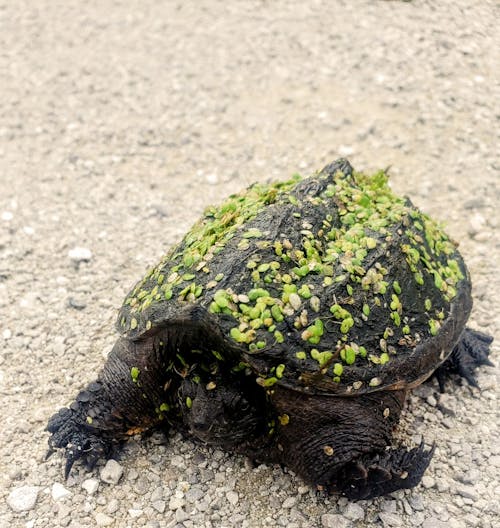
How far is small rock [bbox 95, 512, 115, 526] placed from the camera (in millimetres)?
3225

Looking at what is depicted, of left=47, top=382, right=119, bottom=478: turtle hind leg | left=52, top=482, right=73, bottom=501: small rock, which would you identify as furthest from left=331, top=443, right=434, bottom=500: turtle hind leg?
left=52, top=482, right=73, bottom=501: small rock

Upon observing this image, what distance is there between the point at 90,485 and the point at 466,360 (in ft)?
7.35

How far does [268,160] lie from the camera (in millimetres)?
5984

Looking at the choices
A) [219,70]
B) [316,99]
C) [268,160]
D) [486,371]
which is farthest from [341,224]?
[219,70]

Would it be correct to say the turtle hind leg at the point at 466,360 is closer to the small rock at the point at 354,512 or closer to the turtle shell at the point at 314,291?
the turtle shell at the point at 314,291

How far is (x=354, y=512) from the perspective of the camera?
3.22 m

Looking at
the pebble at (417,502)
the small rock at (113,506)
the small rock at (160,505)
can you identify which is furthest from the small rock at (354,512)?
the small rock at (113,506)

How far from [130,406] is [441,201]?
322 centimetres

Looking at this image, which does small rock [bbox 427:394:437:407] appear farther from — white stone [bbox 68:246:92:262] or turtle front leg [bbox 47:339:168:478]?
white stone [bbox 68:246:92:262]

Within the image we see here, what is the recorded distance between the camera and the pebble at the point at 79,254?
4.91 metres

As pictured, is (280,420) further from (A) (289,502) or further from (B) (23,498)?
(B) (23,498)

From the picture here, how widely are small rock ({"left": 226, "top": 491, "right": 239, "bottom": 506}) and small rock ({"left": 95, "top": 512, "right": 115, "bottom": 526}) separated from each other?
58 cm

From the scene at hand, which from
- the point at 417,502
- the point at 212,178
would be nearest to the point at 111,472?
the point at 417,502

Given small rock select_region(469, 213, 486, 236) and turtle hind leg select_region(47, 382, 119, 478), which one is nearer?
Answer: turtle hind leg select_region(47, 382, 119, 478)
